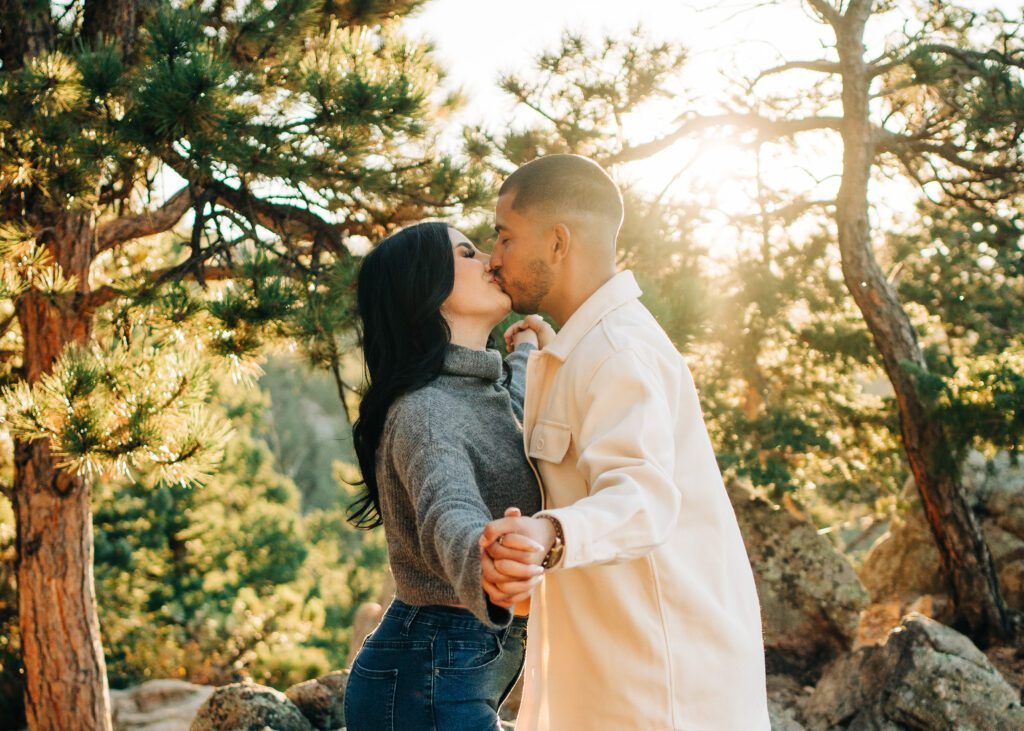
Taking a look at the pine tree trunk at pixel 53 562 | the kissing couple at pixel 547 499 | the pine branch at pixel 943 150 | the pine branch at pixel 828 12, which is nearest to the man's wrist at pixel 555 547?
the kissing couple at pixel 547 499

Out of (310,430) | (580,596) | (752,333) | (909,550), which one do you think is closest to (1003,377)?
(752,333)

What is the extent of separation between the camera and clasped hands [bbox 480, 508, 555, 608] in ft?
3.92

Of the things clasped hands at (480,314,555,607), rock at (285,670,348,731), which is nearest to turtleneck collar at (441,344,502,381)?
clasped hands at (480,314,555,607)

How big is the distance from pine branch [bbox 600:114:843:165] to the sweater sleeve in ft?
11.0

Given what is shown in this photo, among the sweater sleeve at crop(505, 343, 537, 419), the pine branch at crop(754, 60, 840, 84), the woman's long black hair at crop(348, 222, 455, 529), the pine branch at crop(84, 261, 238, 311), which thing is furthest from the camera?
the pine branch at crop(754, 60, 840, 84)

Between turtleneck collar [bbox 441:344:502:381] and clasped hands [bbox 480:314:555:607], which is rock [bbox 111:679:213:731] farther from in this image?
clasped hands [bbox 480:314:555:607]

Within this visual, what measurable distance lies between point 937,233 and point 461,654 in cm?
612

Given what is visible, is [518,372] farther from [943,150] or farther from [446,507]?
[943,150]

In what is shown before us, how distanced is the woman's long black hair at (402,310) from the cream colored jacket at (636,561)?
0.30 metres

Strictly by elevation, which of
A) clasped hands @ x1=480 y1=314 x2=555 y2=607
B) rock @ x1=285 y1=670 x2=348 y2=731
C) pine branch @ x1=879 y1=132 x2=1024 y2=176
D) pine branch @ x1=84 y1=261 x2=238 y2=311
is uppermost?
pine branch @ x1=879 y1=132 x2=1024 y2=176

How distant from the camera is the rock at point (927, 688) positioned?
3.43 meters

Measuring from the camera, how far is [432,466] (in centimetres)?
156

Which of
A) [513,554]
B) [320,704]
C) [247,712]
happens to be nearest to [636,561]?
[513,554]

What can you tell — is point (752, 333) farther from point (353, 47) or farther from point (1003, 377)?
point (353, 47)
